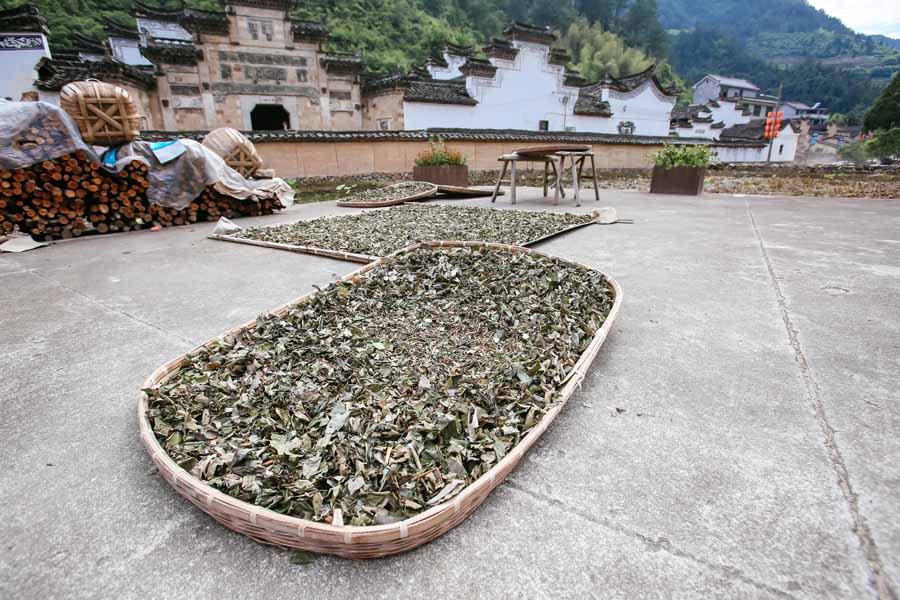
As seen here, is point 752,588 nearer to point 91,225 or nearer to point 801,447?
point 801,447

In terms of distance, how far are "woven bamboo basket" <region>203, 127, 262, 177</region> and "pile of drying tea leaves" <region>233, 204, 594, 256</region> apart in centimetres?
177

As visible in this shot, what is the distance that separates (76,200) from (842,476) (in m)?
4.94

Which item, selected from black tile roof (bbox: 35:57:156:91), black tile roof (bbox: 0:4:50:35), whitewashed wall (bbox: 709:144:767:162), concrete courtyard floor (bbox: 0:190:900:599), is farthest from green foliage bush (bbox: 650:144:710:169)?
whitewashed wall (bbox: 709:144:767:162)

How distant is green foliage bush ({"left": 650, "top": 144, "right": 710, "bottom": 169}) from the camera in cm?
604

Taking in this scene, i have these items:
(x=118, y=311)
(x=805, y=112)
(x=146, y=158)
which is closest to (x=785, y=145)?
(x=805, y=112)

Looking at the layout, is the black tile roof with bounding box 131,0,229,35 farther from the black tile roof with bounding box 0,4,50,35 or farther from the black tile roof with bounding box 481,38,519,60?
the black tile roof with bounding box 481,38,519,60

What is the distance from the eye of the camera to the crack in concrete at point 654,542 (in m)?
0.71

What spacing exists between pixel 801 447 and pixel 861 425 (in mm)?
206

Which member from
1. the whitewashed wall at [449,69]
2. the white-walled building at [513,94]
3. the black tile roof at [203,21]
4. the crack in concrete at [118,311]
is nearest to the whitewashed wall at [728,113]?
the white-walled building at [513,94]

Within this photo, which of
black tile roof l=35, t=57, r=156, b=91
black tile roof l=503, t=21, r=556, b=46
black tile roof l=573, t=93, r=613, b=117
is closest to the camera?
black tile roof l=35, t=57, r=156, b=91

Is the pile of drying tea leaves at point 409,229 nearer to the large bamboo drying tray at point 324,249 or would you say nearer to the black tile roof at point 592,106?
the large bamboo drying tray at point 324,249

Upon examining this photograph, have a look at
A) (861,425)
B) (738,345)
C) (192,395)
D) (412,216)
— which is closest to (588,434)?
(861,425)

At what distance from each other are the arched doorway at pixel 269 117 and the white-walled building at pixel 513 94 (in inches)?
107

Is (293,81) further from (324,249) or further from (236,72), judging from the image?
(324,249)
